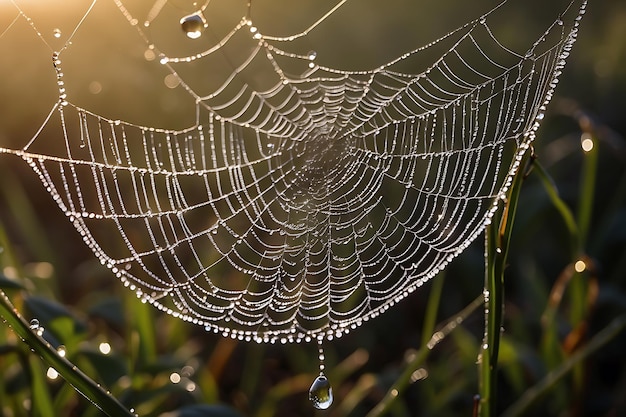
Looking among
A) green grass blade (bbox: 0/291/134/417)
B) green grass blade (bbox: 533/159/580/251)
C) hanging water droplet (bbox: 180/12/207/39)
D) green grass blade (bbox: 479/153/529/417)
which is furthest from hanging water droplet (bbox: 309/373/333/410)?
hanging water droplet (bbox: 180/12/207/39)

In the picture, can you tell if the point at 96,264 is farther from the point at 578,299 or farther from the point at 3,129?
the point at 578,299

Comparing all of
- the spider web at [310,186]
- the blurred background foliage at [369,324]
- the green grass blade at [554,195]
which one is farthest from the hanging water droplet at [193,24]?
the green grass blade at [554,195]

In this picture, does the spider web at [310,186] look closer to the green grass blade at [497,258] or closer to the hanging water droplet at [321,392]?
the hanging water droplet at [321,392]

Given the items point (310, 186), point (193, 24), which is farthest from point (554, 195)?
point (310, 186)

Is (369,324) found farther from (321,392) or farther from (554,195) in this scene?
(321,392)

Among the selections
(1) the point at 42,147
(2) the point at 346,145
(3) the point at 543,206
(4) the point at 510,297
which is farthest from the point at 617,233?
(1) the point at 42,147

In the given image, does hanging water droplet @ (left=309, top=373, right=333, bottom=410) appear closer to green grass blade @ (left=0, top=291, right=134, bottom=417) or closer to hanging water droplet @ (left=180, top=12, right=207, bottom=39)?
green grass blade @ (left=0, top=291, right=134, bottom=417)
